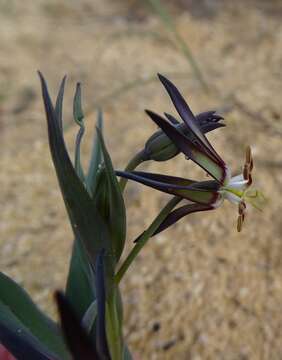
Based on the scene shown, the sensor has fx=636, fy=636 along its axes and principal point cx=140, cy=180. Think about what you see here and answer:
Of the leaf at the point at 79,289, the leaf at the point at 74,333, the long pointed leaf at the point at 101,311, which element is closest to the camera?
the leaf at the point at 74,333

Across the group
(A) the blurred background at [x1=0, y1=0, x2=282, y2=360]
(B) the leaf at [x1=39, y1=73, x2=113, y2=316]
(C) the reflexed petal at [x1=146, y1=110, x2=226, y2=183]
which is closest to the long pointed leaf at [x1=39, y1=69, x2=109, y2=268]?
(B) the leaf at [x1=39, y1=73, x2=113, y2=316]

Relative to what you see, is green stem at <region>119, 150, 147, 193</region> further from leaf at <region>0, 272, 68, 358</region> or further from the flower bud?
leaf at <region>0, 272, 68, 358</region>

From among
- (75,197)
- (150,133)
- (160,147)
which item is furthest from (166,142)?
(150,133)

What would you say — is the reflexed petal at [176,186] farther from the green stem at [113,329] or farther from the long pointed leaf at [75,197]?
the green stem at [113,329]

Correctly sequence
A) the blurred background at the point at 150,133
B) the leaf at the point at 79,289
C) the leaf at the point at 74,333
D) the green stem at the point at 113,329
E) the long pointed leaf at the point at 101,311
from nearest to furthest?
the leaf at the point at 74,333 → the long pointed leaf at the point at 101,311 → the green stem at the point at 113,329 → the leaf at the point at 79,289 → the blurred background at the point at 150,133

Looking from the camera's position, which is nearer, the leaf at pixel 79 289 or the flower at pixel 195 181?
the flower at pixel 195 181

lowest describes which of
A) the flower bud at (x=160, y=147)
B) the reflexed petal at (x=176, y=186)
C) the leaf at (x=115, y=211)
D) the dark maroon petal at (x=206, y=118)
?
the leaf at (x=115, y=211)

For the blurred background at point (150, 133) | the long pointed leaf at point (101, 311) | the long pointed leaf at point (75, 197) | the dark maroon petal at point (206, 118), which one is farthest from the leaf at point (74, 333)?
the blurred background at point (150, 133)
